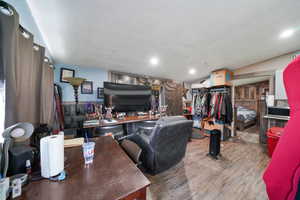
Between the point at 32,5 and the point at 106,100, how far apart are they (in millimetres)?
1843

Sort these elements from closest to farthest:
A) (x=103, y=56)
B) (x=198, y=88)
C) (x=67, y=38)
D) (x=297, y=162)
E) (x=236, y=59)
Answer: (x=297, y=162) → (x=67, y=38) → (x=103, y=56) → (x=236, y=59) → (x=198, y=88)

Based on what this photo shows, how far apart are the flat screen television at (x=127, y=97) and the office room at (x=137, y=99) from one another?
0.03m

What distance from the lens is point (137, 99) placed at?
3094 millimetres

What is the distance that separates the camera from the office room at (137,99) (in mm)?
565

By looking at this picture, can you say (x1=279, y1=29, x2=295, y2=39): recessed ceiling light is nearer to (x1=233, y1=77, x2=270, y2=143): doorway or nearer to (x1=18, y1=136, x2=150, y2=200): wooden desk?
(x1=233, y1=77, x2=270, y2=143): doorway

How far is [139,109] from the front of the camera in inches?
124

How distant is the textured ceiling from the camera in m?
1.23

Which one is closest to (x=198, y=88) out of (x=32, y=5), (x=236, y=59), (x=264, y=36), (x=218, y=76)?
(x=218, y=76)

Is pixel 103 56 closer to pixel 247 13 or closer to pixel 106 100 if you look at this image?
pixel 106 100

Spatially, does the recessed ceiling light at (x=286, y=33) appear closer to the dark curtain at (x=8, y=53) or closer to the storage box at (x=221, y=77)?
the storage box at (x=221, y=77)

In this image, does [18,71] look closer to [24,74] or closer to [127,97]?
[24,74]

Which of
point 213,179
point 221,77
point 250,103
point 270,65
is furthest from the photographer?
point 250,103

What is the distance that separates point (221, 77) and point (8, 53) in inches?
169

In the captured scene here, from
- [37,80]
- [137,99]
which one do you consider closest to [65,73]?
[37,80]
